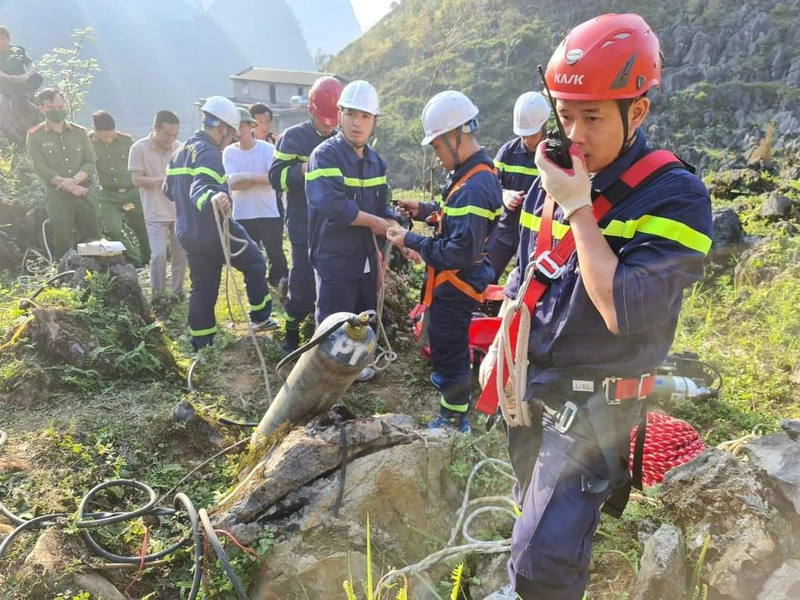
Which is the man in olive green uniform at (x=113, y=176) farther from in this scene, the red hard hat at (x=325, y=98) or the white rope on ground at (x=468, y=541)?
the white rope on ground at (x=468, y=541)

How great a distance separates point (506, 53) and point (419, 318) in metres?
50.0

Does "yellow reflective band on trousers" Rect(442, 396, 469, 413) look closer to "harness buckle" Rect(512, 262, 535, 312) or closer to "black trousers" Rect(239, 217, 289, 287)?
"harness buckle" Rect(512, 262, 535, 312)

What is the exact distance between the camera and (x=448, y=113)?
3234 mm

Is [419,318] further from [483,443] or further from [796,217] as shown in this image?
[796,217]

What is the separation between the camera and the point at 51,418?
131 inches

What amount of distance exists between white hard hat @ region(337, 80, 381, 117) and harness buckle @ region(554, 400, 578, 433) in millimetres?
2698

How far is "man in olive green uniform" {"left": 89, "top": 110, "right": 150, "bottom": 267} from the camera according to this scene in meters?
6.98

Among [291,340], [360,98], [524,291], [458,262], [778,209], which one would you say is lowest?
[778,209]

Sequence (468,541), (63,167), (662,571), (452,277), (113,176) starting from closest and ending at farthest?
(662,571) < (468,541) < (452,277) < (63,167) < (113,176)

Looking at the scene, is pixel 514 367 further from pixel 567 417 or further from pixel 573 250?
pixel 573 250

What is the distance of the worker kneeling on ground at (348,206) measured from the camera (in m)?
3.64

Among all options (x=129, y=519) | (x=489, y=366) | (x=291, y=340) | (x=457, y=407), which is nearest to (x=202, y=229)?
(x=291, y=340)

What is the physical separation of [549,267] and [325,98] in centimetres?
344

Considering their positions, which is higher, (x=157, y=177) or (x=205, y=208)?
(x=157, y=177)
